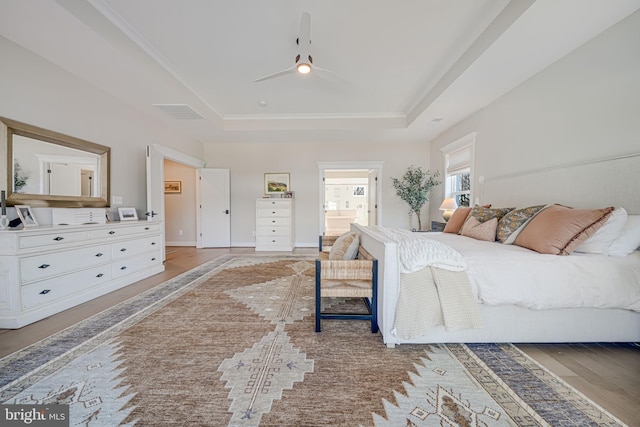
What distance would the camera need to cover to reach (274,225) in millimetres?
5359

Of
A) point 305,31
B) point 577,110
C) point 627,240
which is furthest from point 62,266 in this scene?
point 577,110

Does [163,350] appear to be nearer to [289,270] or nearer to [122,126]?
[289,270]

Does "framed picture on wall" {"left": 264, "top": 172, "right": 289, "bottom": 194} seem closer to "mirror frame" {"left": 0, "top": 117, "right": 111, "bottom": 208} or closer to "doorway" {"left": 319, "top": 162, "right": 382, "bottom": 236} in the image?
"doorway" {"left": 319, "top": 162, "right": 382, "bottom": 236}

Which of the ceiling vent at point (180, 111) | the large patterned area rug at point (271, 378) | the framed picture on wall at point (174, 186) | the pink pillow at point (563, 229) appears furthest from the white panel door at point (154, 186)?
the pink pillow at point (563, 229)

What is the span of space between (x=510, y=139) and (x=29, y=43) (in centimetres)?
529

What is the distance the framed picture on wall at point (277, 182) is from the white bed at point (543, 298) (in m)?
4.40

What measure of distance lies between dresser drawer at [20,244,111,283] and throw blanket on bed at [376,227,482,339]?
3052 mm

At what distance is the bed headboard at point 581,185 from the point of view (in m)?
1.84

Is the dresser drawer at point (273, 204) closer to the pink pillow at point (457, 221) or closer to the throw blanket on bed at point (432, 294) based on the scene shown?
the pink pillow at point (457, 221)

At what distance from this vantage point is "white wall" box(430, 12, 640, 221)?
1857 mm

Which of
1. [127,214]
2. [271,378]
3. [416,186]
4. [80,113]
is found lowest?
[271,378]

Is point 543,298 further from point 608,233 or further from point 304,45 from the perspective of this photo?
point 304,45

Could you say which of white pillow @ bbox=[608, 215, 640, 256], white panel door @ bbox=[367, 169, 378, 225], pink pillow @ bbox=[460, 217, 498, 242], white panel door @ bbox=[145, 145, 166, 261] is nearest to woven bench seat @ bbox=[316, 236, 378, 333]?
pink pillow @ bbox=[460, 217, 498, 242]

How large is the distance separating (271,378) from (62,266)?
242 centimetres
